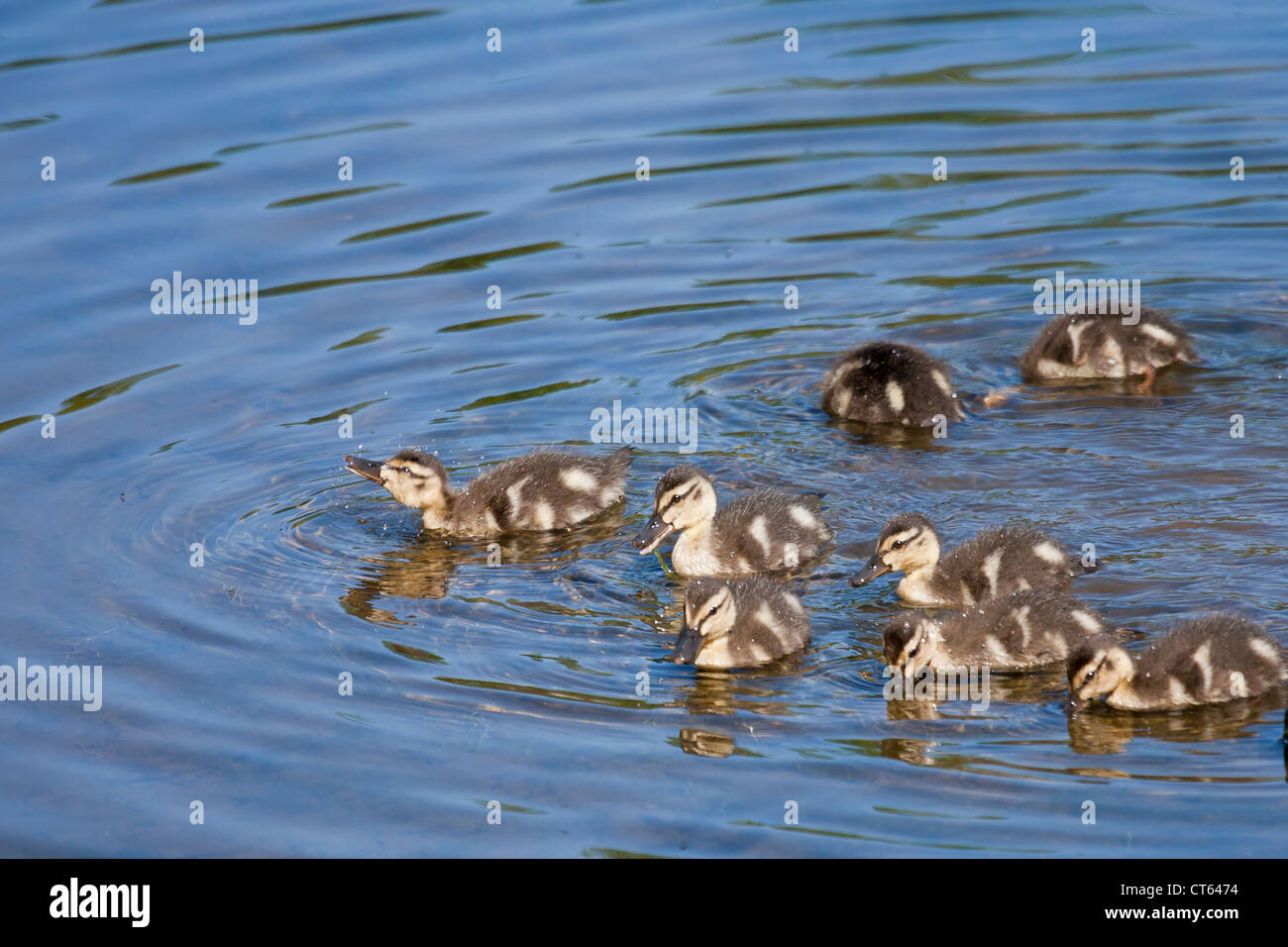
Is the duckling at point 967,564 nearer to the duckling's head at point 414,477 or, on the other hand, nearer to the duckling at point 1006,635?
the duckling at point 1006,635

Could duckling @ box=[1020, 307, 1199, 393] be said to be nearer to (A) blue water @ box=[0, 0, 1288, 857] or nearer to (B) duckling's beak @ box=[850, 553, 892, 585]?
(A) blue water @ box=[0, 0, 1288, 857]

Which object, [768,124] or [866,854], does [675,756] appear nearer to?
[866,854]

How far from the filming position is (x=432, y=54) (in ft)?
43.6

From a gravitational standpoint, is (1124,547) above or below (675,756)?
above

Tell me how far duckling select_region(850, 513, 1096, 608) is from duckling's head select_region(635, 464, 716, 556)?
28.5 inches

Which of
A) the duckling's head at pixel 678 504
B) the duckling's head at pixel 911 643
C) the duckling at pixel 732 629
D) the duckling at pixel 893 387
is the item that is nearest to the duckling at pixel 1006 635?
the duckling's head at pixel 911 643

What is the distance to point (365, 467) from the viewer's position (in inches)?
301

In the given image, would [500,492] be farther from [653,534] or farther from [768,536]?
[768,536]

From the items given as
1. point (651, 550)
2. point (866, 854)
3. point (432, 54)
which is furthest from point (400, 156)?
point (866, 854)

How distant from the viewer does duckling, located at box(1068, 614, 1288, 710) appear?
18.7ft

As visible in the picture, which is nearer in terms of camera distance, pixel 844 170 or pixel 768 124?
pixel 844 170

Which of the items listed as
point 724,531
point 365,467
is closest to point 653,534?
point 724,531

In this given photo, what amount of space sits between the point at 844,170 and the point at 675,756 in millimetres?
6703

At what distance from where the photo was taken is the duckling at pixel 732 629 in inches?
243
